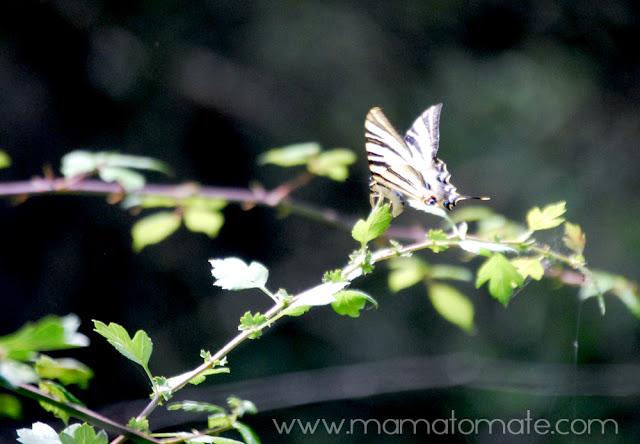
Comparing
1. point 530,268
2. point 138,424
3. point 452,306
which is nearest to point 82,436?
point 138,424

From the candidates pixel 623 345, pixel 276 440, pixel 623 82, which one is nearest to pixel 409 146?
pixel 276 440

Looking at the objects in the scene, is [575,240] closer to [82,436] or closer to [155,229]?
[82,436]

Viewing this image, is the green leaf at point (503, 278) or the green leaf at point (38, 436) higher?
the green leaf at point (503, 278)

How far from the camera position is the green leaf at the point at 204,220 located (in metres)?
1.43

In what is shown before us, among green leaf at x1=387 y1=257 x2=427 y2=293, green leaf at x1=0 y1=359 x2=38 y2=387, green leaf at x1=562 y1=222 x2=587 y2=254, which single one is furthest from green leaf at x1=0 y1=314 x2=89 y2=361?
green leaf at x1=387 y1=257 x2=427 y2=293

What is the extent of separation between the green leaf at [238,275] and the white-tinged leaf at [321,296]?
0.07 meters

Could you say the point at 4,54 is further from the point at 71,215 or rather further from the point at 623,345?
the point at 623,345

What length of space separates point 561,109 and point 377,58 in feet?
2.97

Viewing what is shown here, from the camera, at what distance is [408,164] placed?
103 cm

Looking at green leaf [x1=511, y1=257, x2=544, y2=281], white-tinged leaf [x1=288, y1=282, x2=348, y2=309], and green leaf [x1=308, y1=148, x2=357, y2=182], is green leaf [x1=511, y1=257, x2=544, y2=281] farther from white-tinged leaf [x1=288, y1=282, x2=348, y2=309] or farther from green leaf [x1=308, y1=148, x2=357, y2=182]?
green leaf [x1=308, y1=148, x2=357, y2=182]

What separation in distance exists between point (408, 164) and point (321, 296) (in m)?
0.41

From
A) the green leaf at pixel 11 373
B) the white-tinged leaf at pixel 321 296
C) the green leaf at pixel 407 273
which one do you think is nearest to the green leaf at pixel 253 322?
the white-tinged leaf at pixel 321 296

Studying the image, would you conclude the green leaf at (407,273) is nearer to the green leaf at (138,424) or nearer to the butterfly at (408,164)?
A: the butterfly at (408,164)

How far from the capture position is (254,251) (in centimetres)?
337
